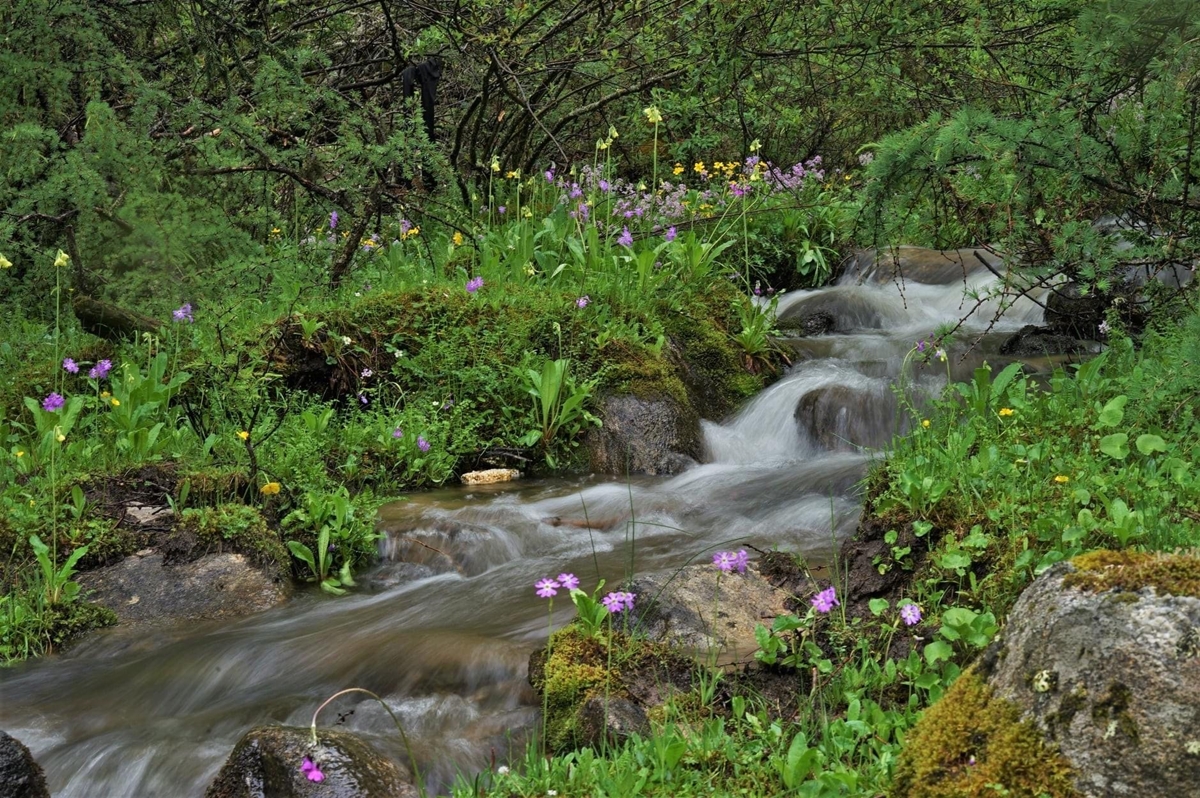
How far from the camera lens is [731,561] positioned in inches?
133

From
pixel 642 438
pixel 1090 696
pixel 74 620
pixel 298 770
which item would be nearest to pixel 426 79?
pixel 642 438

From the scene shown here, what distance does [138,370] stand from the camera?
537 cm

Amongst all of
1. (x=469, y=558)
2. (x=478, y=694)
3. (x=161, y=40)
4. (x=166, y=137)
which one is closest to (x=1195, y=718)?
(x=478, y=694)

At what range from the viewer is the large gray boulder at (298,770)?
2615 mm

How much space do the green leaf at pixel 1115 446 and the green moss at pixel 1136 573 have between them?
1.16 metres

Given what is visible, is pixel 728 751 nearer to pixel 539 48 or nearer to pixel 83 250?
pixel 83 250

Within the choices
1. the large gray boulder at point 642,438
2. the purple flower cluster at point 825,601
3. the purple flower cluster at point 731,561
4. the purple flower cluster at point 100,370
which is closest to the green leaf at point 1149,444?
the purple flower cluster at point 825,601

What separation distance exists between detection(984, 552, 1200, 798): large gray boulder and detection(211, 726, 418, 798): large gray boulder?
155cm

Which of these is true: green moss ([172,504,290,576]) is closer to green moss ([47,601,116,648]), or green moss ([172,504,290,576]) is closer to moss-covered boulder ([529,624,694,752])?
green moss ([47,601,116,648])

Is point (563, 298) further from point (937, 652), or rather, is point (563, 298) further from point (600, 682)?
point (937, 652)

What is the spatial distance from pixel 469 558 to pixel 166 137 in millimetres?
3714

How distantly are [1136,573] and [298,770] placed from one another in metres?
2.00

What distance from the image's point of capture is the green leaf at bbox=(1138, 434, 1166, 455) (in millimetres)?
3396

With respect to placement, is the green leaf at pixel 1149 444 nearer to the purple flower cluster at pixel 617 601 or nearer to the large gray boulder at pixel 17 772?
the purple flower cluster at pixel 617 601
